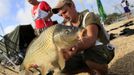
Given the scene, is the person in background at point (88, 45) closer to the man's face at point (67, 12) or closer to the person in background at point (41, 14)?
the man's face at point (67, 12)

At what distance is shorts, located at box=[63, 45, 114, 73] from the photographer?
5.09 metres

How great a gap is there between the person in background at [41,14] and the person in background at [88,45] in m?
1.82

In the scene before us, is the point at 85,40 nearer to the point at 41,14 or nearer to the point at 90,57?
the point at 90,57

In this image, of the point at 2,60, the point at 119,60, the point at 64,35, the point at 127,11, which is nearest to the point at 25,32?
the point at 2,60

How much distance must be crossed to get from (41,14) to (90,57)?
2.53m

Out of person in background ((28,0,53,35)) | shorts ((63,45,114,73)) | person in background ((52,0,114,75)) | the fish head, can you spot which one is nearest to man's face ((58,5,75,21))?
person in background ((52,0,114,75))

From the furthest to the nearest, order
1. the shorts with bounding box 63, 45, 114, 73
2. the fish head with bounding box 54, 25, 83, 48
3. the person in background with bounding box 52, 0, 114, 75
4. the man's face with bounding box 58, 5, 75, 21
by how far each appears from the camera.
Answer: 1. the shorts with bounding box 63, 45, 114, 73
2. the man's face with bounding box 58, 5, 75, 21
3. the person in background with bounding box 52, 0, 114, 75
4. the fish head with bounding box 54, 25, 83, 48

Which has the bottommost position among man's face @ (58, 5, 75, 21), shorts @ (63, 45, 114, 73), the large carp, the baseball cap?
shorts @ (63, 45, 114, 73)

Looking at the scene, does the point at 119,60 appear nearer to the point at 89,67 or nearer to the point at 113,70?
the point at 113,70

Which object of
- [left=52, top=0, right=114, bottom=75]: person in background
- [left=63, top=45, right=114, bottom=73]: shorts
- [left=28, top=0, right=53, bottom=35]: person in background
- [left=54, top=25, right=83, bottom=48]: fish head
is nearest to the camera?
[left=54, top=25, right=83, bottom=48]: fish head

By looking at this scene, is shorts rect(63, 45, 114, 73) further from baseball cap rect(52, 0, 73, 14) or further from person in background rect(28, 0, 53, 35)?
person in background rect(28, 0, 53, 35)

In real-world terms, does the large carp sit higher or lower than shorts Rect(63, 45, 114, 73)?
higher

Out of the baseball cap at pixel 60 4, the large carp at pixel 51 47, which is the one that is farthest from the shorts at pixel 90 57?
the baseball cap at pixel 60 4

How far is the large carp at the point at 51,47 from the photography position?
4.43 metres
